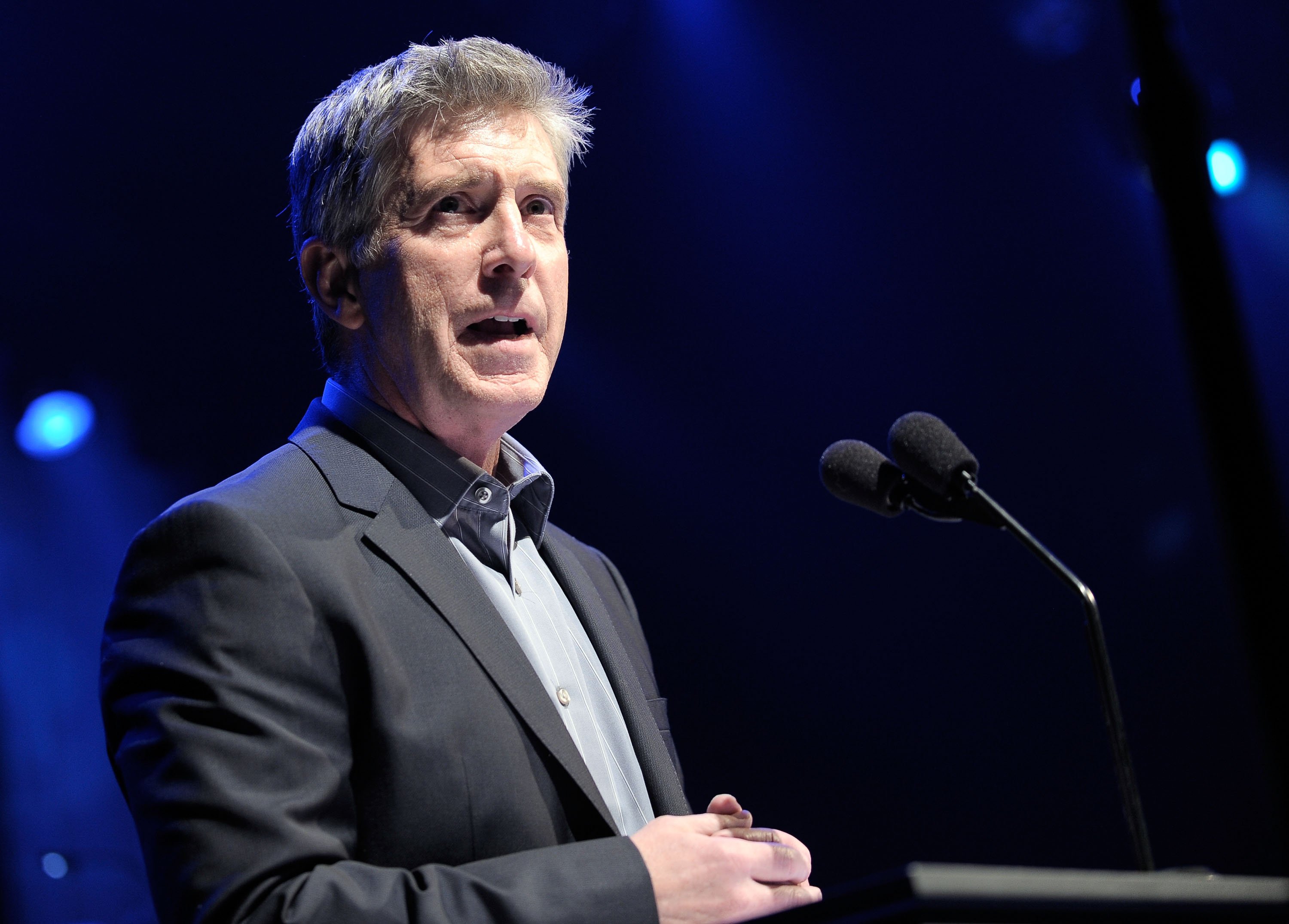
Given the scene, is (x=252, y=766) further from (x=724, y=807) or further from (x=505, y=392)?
(x=505, y=392)

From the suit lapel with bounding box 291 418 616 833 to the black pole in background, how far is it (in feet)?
3.57

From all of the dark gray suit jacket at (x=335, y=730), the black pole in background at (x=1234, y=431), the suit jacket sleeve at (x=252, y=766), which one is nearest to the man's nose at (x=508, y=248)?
the dark gray suit jacket at (x=335, y=730)

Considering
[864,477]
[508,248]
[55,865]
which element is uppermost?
[508,248]

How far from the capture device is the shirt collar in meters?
1.77

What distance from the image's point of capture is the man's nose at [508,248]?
1.88m

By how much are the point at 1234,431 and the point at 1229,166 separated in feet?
15.4

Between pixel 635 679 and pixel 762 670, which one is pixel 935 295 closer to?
pixel 762 670

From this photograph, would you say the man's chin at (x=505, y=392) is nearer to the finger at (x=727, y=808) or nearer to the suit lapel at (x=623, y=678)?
the suit lapel at (x=623, y=678)

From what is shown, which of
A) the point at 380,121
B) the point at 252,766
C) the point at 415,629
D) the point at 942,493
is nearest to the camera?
the point at 252,766

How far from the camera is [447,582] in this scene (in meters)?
1.59

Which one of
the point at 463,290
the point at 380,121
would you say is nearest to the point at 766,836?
the point at 463,290

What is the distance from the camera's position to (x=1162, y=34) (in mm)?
629

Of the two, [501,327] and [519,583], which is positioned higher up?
[501,327]

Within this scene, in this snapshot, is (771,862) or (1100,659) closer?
(771,862)
